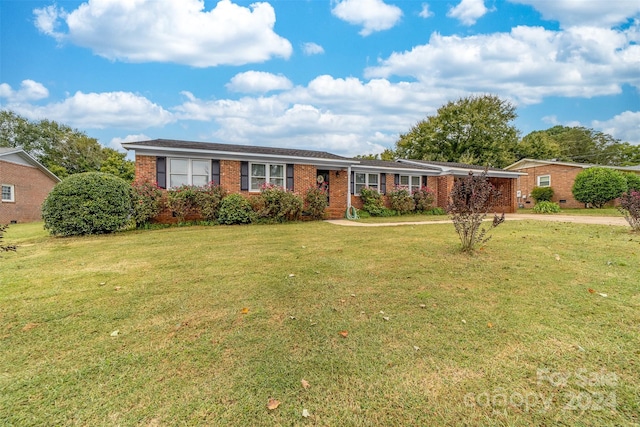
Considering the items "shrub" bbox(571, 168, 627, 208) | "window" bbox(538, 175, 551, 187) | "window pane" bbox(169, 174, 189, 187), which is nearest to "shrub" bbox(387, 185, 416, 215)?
"window pane" bbox(169, 174, 189, 187)

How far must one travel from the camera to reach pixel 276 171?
1344 centimetres

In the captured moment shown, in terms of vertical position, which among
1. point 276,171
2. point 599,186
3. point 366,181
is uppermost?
point 276,171

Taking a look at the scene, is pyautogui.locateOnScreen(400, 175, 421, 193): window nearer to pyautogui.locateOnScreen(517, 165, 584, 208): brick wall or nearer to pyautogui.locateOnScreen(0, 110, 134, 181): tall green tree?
pyautogui.locateOnScreen(517, 165, 584, 208): brick wall

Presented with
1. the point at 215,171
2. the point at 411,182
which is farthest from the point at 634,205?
the point at 215,171

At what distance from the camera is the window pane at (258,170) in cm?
1310

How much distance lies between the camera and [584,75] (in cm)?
2170

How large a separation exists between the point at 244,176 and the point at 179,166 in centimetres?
266

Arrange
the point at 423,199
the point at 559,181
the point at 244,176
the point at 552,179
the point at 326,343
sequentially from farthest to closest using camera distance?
1. the point at 552,179
2. the point at 559,181
3. the point at 423,199
4. the point at 244,176
5. the point at 326,343

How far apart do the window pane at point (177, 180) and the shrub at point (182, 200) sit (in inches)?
Result: 19.1

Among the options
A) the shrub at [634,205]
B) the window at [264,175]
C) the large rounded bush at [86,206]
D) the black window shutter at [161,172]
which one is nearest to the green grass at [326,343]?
the shrub at [634,205]

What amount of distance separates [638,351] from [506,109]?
130ft

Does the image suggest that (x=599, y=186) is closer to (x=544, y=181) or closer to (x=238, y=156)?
Answer: (x=544, y=181)

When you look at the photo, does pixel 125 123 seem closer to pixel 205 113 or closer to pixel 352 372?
pixel 205 113

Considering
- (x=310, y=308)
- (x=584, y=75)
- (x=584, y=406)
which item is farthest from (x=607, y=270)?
(x=584, y=75)
